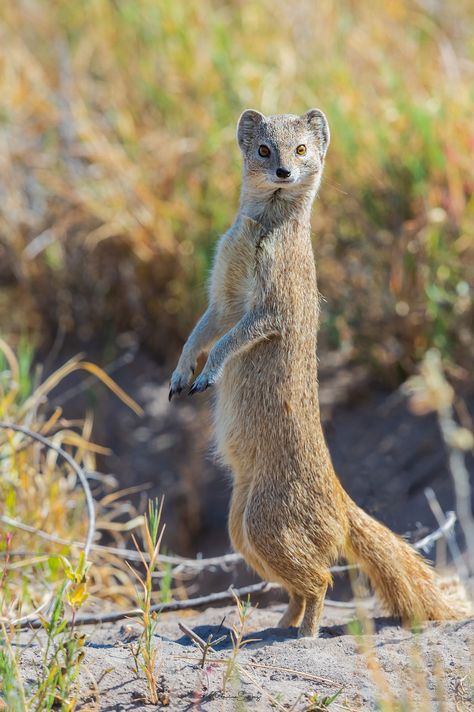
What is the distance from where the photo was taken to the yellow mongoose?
2.90 m

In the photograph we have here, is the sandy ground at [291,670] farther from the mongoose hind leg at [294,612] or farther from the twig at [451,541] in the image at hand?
the twig at [451,541]

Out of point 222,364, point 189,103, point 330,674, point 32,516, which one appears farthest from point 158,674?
point 189,103

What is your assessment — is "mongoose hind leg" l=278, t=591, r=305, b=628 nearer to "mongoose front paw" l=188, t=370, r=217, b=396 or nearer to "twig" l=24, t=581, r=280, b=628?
"twig" l=24, t=581, r=280, b=628

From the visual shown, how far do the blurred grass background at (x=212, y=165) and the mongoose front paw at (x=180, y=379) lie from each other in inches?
64.4

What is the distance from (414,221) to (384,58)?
1.44 meters

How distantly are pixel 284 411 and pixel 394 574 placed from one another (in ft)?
2.01

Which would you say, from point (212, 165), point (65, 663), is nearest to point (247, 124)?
point (65, 663)

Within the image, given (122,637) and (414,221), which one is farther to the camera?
(414,221)

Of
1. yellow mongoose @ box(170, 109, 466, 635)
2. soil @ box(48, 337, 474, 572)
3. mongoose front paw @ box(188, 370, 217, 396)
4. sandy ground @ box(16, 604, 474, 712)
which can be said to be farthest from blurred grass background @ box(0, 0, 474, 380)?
sandy ground @ box(16, 604, 474, 712)

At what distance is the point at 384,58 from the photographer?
5.46m

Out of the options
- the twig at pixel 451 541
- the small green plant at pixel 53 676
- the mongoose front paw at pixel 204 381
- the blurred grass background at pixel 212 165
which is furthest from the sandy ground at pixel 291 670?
the blurred grass background at pixel 212 165

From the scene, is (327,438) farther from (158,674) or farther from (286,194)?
(158,674)

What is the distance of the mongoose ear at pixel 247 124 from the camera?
3133 mm

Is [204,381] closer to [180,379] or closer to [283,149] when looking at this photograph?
[180,379]
